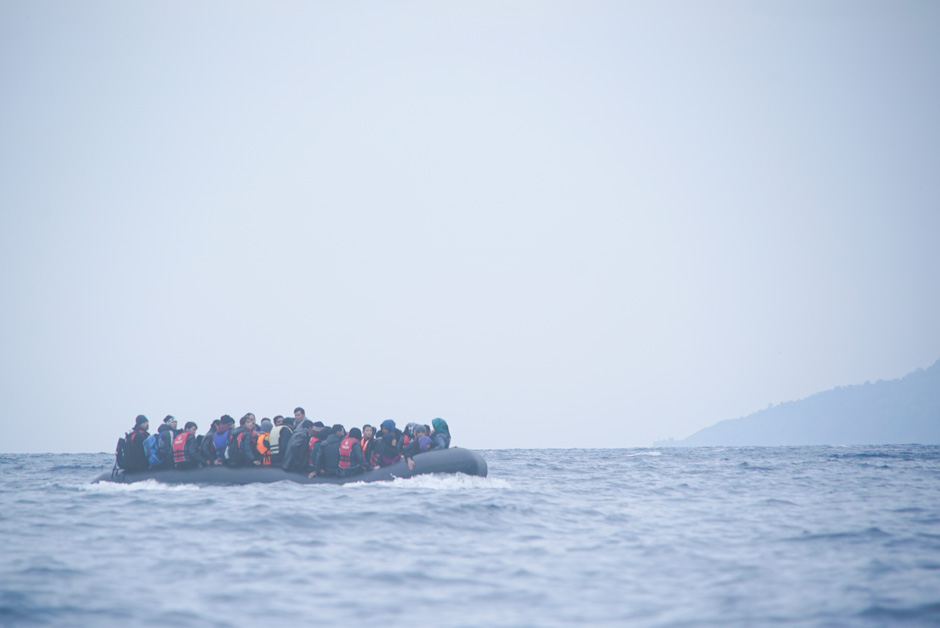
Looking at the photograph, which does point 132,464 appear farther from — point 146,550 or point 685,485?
point 685,485

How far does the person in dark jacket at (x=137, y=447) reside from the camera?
18.7 metres

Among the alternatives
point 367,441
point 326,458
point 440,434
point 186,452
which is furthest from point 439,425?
point 186,452

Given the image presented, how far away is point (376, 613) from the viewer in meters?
7.59

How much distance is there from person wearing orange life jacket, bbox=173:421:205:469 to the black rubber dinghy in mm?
158

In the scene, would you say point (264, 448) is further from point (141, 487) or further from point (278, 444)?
point (141, 487)

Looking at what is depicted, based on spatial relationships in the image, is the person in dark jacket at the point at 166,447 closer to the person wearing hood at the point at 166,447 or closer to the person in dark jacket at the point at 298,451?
the person wearing hood at the point at 166,447

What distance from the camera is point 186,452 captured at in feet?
60.7

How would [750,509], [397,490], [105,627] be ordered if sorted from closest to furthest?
Result: [105,627] < [750,509] < [397,490]

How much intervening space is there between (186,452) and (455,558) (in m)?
10.5

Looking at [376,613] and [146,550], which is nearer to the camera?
[376,613]

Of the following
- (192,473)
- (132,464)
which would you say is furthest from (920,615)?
(132,464)

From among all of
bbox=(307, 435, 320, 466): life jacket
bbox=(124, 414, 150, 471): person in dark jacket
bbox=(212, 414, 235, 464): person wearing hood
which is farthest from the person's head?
bbox=(124, 414, 150, 471): person in dark jacket

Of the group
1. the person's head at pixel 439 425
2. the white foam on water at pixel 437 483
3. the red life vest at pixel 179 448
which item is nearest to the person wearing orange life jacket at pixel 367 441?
the white foam on water at pixel 437 483

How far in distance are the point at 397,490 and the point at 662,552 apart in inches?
292
